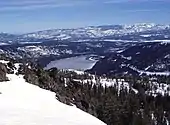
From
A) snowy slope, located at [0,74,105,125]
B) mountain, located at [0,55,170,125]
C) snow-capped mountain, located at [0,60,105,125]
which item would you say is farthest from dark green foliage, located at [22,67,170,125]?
snowy slope, located at [0,74,105,125]

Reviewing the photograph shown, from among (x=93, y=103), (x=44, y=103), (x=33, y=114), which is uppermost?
(x=33, y=114)

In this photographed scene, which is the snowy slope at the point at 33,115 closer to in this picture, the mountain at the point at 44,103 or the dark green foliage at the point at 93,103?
the mountain at the point at 44,103

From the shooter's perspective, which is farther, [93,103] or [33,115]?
[93,103]

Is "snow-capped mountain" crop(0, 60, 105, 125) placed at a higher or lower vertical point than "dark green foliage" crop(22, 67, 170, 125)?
higher

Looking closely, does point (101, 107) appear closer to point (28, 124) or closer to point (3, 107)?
point (3, 107)

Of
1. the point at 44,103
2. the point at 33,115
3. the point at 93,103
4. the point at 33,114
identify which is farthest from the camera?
the point at 93,103

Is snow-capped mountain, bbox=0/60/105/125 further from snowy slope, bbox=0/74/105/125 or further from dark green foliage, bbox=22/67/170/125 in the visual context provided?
dark green foliage, bbox=22/67/170/125

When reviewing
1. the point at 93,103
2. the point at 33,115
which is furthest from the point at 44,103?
the point at 93,103

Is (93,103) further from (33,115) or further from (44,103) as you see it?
(33,115)

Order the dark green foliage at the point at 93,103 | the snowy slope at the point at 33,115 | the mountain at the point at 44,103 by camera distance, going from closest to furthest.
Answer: the snowy slope at the point at 33,115
the mountain at the point at 44,103
the dark green foliage at the point at 93,103

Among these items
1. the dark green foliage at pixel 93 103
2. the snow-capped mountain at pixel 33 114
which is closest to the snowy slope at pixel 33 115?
the snow-capped mountain at pixel 33 114

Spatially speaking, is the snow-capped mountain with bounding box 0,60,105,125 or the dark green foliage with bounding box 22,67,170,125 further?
the dark green foliage with bounding box 22,67,170,125

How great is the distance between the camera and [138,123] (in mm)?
85500

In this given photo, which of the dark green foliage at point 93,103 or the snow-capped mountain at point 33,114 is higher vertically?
the snow-capped mountain at point 33,114
